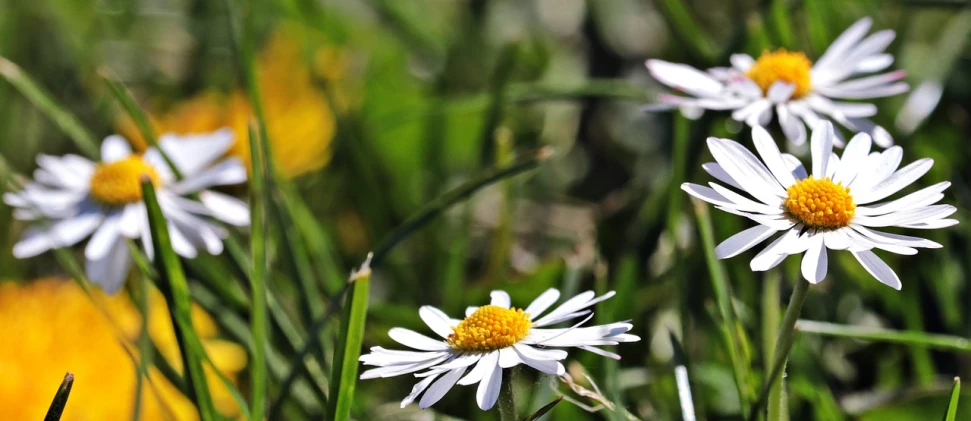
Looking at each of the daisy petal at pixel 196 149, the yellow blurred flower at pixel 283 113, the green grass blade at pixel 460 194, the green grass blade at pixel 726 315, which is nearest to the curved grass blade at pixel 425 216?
the green grass blade at pixel 460 194

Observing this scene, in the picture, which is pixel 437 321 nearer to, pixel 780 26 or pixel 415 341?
pixel 415 341

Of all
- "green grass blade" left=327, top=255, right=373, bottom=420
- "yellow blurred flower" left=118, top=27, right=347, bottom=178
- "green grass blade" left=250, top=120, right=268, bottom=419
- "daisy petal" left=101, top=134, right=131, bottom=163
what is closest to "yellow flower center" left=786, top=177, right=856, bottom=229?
"green grass blade" left=327, top=255, right=373, bottom=420

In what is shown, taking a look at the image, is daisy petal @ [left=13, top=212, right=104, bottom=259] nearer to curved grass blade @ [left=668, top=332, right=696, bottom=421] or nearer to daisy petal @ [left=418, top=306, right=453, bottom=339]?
daisy petal @ [left=418, top=306, right=453, bottom=339]

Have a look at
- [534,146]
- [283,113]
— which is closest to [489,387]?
[534,146]

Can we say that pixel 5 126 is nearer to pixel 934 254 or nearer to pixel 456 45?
pixel 456 45

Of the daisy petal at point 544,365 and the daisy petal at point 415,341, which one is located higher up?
the daisy petal at point 415,341

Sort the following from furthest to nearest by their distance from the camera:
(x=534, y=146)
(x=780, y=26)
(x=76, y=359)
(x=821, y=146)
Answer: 1. (x=534, y=146)
2. (x=780, y=26)
3. (x=76, y=359)
4. (x=821, y=146)

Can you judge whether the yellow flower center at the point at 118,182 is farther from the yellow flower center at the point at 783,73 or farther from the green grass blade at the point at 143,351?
the yellow flower center at the point at 783,73
